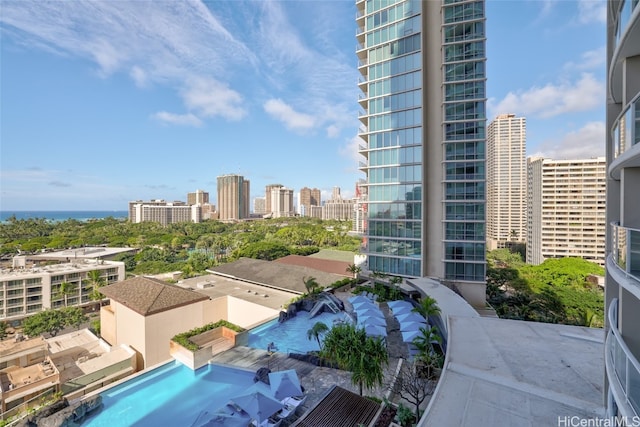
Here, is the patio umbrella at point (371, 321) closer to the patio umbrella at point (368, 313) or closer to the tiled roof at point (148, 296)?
the patio umbrella at point (368, 313)

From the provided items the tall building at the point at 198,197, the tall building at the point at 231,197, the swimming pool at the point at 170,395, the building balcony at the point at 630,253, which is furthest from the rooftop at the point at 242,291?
the tall building at the point at 198,197

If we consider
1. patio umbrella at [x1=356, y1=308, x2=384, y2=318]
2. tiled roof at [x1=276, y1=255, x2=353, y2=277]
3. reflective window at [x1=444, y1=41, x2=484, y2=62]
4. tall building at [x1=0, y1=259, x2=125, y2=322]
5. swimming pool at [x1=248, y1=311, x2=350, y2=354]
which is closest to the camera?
swimming pool at [x1=248, y1=311, x2=350, y2=354]

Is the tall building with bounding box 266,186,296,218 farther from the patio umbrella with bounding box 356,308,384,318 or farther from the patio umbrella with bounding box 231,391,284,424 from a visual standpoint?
the patio umbrella with bounding box 231,391,284,424

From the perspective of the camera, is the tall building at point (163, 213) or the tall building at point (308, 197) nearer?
the tall building at point (163, 213)

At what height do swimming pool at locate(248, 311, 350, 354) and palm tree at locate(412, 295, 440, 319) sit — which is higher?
palm tree at locate(412, 295, 440, 319)

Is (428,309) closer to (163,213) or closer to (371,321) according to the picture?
(371,321)

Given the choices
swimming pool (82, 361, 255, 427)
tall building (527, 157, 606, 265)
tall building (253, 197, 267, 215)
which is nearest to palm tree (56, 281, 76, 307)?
swimming pool (82, 361, 255, 427)

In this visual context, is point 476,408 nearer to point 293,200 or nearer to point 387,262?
point 387,262
